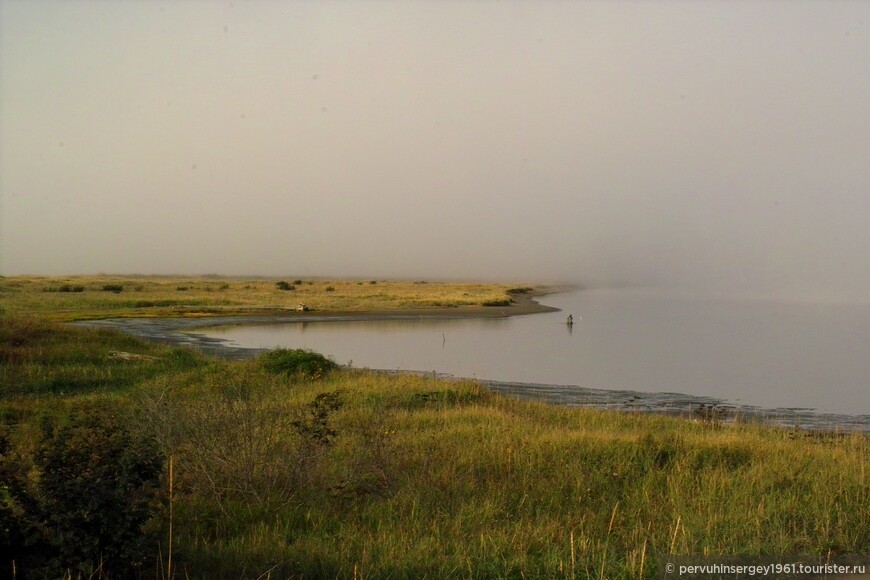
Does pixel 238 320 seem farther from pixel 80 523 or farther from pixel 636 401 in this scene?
pixel 80 523

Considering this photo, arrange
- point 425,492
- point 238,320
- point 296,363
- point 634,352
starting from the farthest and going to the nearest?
point 238,320 → point 634,352 → point 296,363 → point 425,492

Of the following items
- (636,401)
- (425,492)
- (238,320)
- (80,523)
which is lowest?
(636,401)

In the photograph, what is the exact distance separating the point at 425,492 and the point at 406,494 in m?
0.23

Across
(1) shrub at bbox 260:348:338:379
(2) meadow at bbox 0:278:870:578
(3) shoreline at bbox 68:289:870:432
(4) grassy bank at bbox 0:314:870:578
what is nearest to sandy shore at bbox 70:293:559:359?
(3) shoreline at bbox 68:289:870:432

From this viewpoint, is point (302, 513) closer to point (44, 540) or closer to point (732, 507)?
point (44, 540)

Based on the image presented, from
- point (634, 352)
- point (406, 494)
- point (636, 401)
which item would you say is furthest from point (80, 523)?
point (634, 352)

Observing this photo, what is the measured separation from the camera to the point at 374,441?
28.4 feet

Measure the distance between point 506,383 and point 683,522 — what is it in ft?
47.4

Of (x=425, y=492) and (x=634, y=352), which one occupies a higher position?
(x=425, y=492)

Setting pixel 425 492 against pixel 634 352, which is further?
pixel 634 352

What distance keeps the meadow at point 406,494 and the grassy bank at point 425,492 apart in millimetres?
26

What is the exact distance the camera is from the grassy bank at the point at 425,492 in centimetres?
523

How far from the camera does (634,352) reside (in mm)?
30672

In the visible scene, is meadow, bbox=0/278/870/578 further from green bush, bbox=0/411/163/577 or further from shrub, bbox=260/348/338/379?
shrub, bbox=260/348/338/379
